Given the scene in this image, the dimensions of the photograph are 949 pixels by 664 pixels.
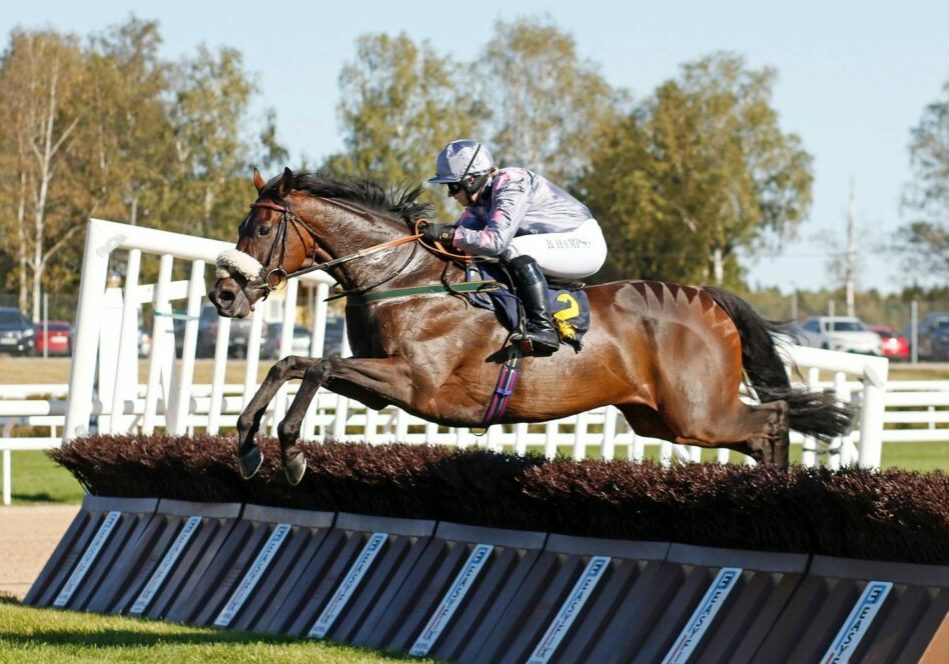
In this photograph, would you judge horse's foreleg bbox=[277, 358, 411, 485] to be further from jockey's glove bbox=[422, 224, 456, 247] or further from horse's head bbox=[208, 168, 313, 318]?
jockey's glove bbox=[422, 224, 456, 247]

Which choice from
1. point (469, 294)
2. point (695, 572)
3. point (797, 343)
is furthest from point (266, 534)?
point (797, 343)

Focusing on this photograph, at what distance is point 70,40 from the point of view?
151 ft

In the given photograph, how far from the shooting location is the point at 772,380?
7.98 metres

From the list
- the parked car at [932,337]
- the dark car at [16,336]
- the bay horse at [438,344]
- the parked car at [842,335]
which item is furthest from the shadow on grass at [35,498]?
the parked car at [932,337]

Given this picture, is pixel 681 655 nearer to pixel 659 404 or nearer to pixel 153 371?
pixel 659 404

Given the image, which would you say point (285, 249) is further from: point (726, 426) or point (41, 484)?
point (41, 484)

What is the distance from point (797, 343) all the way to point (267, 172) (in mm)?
34590

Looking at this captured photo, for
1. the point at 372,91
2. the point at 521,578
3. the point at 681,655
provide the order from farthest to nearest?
the point at 372,91 → the point at 521,578 → the point at 681,655

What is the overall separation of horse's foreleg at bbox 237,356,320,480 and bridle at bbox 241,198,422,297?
328mm

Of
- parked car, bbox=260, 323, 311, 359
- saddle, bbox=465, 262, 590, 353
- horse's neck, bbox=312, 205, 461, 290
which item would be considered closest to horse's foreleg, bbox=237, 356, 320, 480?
horse's neck, bbox=312, 205, 461, 290

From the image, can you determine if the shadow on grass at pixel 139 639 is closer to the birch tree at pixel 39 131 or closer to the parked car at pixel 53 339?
the parked car at pixel 53 339

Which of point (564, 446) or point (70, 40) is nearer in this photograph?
point (564, 446)

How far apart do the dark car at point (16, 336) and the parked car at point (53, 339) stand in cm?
11

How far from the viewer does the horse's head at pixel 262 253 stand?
618 centimetres
